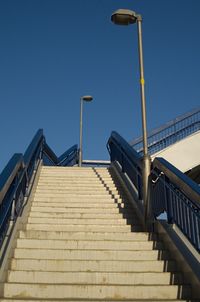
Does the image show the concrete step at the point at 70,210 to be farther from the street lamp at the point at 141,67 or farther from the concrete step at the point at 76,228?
the street lamp at the point at 141,67

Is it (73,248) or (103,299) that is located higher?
(73,248)

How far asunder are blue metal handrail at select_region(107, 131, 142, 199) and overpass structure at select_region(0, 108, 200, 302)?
69 mm

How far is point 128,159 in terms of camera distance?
9.73 m

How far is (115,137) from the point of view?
12.3 m

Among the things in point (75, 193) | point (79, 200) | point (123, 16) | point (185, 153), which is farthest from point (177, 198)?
point (185, 153)

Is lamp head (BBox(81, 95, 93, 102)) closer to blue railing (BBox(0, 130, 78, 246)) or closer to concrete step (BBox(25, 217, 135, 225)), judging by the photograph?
blue railing (BBox(0, 130, 78, 246))

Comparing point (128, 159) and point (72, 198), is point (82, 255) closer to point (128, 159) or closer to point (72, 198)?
point (72, 198)

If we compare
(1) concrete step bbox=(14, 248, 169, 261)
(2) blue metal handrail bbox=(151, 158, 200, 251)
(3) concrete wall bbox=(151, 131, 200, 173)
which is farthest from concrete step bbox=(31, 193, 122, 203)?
(3) concrete wall bbox=(151, 131, 200, 173)

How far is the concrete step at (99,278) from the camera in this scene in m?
5.12

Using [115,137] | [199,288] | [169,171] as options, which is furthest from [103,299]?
[115,137]

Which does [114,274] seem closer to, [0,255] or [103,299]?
[103,299]

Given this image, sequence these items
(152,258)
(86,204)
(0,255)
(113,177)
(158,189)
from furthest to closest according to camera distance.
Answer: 1. (113,177)
2. (86,204)
3. (158,189)
4. (152,258)
5. (0,255)

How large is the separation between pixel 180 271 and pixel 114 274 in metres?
0.90

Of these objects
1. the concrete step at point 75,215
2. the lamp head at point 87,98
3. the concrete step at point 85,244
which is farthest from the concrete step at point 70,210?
the lamp head at point 87,98
